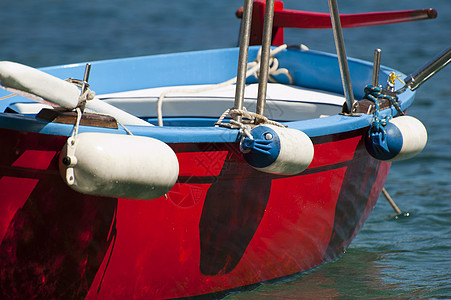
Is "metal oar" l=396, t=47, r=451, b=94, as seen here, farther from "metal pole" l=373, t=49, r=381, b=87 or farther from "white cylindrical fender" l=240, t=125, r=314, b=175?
"white cylindrical fender" l=240, t=125, r=314, b=175

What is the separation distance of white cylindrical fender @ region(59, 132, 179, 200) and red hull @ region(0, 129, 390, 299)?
0.20 m

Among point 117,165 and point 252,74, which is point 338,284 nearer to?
point 252,74

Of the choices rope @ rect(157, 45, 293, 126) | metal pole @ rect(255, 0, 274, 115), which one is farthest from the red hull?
rope @ rect(157, 45, 293, 126)

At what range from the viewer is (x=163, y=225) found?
2.55 m

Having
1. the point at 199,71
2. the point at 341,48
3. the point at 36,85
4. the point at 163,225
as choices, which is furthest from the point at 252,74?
the point at 36,85

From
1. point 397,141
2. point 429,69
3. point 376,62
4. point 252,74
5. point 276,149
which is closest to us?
point 276,149

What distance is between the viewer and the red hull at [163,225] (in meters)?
2.39

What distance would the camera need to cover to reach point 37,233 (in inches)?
95.5

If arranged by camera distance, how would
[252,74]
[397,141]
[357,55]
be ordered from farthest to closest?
[357,55] < [252,74] < [397,141]

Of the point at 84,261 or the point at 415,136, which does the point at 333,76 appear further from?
the point at 84,261

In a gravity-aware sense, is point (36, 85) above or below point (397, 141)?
above

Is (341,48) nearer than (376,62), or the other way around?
(341,48)

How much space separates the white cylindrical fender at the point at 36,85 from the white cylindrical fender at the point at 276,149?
1.90ft

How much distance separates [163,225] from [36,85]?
67 cm
